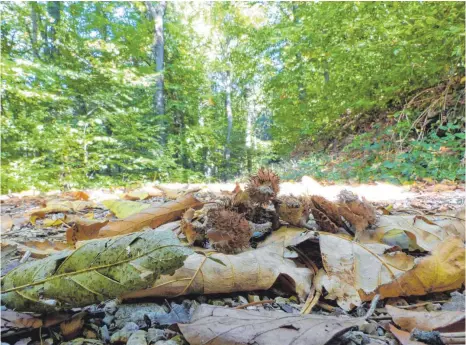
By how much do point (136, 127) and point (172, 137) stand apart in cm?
299

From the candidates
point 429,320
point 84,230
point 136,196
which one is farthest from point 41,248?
point 136,196

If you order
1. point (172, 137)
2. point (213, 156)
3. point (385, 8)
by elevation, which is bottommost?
point (213, 156)

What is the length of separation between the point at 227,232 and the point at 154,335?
30 cm

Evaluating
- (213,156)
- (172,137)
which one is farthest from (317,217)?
(213,156)

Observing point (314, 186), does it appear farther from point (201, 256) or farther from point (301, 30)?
point (301, 30)

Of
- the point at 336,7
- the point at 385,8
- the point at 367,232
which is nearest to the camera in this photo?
the point at 367,232

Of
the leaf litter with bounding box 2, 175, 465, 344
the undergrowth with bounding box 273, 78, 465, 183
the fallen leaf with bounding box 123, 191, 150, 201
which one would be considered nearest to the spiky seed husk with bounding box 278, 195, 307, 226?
the leaf litter with bounding box 2, 175, 465, 344

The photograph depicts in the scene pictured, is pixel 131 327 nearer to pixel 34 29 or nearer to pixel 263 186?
pixel 263 186

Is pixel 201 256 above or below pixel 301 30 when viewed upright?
below

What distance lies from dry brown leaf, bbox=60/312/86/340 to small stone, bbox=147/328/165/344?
118 millimetres

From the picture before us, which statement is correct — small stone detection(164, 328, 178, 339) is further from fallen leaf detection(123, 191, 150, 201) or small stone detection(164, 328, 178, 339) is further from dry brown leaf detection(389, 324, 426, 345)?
fallen leaf detection(123, 191, 150, 201)

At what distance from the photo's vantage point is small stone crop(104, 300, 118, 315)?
57 centimetres

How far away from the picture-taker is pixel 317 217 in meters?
0.88

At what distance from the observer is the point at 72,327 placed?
1.69ft
